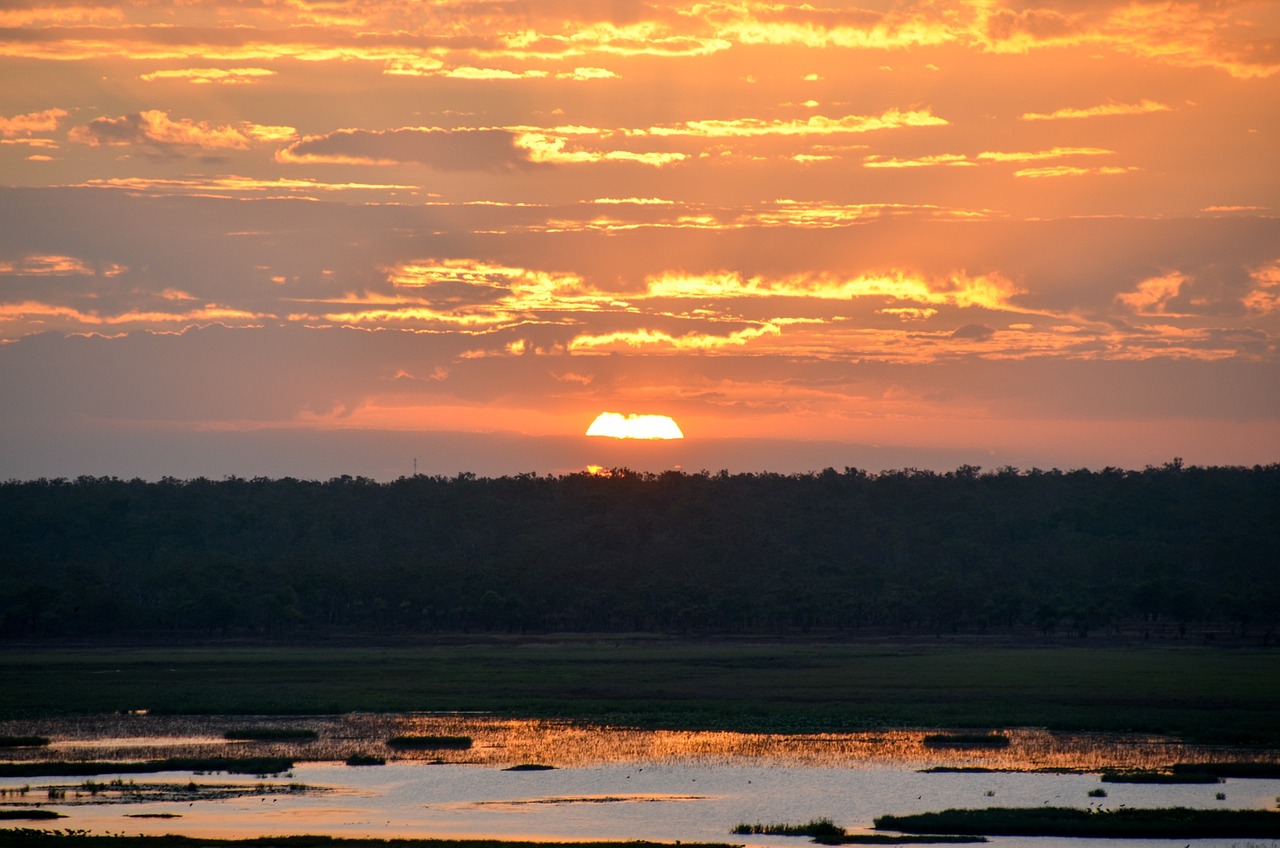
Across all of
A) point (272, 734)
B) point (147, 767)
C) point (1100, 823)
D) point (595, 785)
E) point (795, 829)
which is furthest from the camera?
point (272, 734)

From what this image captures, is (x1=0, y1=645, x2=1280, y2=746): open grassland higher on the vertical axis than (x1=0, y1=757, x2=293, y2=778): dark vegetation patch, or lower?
lower

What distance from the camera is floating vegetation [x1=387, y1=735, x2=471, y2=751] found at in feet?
190

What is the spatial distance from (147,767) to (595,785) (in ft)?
54.3

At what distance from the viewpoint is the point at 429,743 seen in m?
58.8

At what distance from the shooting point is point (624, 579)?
183 metres

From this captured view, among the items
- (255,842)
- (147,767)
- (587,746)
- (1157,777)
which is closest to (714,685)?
(587,746)

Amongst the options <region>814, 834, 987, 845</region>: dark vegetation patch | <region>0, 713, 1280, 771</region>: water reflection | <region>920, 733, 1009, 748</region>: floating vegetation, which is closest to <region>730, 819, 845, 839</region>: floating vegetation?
<region>814, 834, 987, 845</region>: dark vegetation patch

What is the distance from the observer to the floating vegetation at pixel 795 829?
131 feet

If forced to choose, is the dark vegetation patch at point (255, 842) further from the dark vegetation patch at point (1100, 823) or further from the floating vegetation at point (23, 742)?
the floating vegetation at point (23, 742)

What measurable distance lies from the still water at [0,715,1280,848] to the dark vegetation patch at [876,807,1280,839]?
0.75 metres

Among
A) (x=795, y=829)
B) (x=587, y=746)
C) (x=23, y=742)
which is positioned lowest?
(x=587, y=746)

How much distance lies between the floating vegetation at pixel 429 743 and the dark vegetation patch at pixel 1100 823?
2201cm

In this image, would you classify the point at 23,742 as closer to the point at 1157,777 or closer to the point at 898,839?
the point at 898,839

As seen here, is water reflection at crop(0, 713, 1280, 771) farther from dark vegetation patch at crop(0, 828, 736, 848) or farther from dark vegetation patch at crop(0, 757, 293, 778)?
dark vegetation patch at crop(0, 828, 736, 848)
